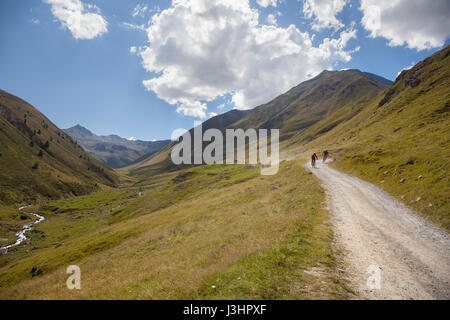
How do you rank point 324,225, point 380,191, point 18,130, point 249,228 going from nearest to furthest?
point 324,225
point 249,228
point 380,191
point 18,130

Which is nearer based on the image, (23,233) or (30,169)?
(23,233)

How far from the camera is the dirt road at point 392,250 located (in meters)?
8.32

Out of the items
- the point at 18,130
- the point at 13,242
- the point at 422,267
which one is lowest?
the point at 13,242

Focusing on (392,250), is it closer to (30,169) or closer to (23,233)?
(23,233)

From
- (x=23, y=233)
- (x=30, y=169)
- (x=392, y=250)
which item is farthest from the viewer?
(x=30, y=169)

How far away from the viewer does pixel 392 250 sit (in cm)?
1173

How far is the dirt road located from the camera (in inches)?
328

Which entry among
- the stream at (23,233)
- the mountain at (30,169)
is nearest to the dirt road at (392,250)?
the stream at (23,233)

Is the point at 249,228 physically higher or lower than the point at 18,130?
lower

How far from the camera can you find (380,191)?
24.3 meters

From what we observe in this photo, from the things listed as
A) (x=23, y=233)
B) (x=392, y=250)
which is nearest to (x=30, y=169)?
(x=23, y=233)
